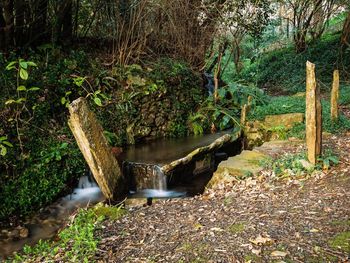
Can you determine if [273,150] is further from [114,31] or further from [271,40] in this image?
[271,40]

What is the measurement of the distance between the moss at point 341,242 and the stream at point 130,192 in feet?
11.3

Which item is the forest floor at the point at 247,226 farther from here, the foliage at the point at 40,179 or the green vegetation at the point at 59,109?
the green vegetation at the point at 59,109

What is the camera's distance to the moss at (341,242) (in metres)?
3.24

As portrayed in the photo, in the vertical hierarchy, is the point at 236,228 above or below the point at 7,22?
below

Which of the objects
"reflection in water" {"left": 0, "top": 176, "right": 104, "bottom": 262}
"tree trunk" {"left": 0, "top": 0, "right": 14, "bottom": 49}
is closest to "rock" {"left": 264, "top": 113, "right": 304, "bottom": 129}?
"reflection in water" {"left": 0, "top": 176, "right": 104, "bottom": 262}

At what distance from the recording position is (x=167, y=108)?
959 centimetres

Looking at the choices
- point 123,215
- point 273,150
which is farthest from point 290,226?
point 273,150

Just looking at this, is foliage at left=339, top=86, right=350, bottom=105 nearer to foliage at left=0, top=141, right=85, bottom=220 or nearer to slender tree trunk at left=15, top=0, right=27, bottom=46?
foliage at left=0, top=141, right=85, bottom=220

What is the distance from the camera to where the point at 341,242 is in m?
3.35

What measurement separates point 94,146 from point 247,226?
9.65 feet

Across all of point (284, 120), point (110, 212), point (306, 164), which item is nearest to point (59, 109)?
point (110, 212)

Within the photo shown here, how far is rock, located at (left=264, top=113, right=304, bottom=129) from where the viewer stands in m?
8.47

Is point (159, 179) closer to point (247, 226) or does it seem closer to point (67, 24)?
point (247, 226)

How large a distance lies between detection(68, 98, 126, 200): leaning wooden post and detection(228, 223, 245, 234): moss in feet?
8.82
